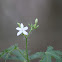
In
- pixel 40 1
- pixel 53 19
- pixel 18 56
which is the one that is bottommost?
pixel 18 56

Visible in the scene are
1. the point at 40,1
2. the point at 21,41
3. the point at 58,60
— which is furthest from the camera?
the point at 40,1

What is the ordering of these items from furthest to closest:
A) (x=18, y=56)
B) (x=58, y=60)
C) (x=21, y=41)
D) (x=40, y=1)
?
1. (x=40, y=1)
2. (x=21, y=41)
3. (x=18, y=56)
4. (x=58, y=60)

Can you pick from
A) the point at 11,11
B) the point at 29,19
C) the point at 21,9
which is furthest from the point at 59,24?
the point at 11,11

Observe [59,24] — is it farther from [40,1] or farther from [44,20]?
[40,1]

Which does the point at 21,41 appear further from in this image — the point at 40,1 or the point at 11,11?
the point at 40,1

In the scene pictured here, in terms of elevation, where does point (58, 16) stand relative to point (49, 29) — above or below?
above

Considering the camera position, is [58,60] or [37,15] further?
[37,15]

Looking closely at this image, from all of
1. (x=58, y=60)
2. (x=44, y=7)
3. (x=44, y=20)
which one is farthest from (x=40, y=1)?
(x=58, y=60)
